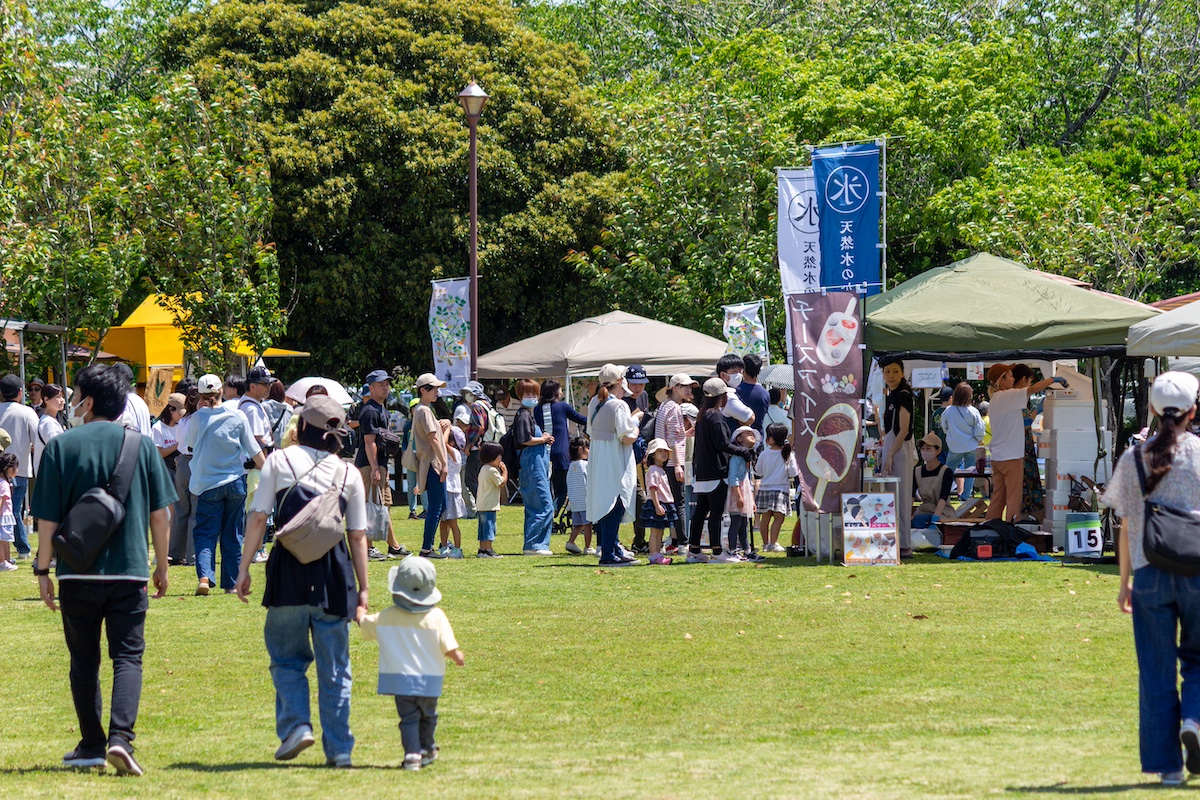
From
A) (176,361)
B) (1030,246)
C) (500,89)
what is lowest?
(176,361)

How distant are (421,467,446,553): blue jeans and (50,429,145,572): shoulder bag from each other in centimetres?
829

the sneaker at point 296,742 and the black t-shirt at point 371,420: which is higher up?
the black t-shirt at point 371,420

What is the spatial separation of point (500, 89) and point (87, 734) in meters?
27.2

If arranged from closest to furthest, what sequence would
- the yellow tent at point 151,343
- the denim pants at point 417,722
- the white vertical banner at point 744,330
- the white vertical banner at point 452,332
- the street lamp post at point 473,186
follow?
1. the denim pants at point 417,722
2. the street lamp post at point 473,186
3. the white vertical banner at point 452,332
4. the white vertical banner at point 744,330
5. the yellow tent at point 151,343

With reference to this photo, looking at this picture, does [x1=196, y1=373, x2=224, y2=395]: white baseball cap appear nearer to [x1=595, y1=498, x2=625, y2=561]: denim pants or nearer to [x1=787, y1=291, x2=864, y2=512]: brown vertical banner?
[x1=595, y1=498, x2=625, y2=561]: denim pants

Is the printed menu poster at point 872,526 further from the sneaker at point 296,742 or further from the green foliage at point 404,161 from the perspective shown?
the green foliage at point 404,161

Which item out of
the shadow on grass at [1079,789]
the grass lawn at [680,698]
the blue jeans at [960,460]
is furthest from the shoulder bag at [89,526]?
the blue jeans at [960,460]

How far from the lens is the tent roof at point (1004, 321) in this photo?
47.6ft

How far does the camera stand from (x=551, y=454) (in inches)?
722

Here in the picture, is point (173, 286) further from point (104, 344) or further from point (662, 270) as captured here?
point (662, 270)

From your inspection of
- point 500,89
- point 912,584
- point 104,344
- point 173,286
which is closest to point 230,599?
point 912,584

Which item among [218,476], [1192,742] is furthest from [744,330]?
[1192,742]

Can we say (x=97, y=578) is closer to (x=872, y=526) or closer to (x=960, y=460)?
(x=872, y=526)

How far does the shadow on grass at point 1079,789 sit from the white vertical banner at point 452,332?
1600cm
